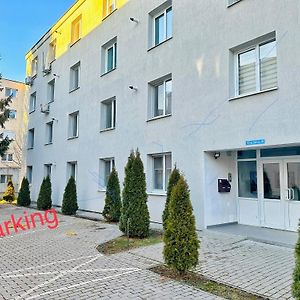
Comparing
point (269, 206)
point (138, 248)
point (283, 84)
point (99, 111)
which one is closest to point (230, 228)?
point (269, 206)

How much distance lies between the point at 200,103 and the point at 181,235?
18.2ft

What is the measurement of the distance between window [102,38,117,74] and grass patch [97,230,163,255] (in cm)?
916

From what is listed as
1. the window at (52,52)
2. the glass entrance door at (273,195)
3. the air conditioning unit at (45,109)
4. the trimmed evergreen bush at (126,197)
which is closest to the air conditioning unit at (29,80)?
the window at (52,52)

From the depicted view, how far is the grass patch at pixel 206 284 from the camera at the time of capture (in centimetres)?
486

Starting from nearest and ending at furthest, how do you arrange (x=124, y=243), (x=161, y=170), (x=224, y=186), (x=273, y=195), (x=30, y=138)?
(x=124, y=243) → (x=273, y=195) → (x=224, y=186) → (x=161, y=170) → (x=30, y=138)

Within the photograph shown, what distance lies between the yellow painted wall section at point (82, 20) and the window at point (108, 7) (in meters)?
0.12

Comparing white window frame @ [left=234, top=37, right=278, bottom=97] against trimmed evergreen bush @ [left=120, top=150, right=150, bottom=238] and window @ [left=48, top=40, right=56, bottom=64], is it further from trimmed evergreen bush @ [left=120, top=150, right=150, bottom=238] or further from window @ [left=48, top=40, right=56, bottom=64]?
window @ [left=48, top=40, right=56, bottom=64]

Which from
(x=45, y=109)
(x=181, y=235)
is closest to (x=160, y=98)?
(x=181, y=235)

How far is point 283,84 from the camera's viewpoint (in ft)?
26.5

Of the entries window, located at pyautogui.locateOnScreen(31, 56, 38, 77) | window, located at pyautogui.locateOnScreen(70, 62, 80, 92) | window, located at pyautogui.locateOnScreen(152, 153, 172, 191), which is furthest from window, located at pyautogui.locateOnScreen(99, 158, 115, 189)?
window, located at pyautogui.locateOnScreen(31, 56, 38, 77)

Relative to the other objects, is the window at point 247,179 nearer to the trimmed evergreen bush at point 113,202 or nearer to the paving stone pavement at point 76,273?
the paving stone pavement at point 76,273

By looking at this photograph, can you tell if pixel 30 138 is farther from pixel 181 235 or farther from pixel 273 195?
pixel 181 235

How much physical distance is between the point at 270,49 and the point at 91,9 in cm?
1211

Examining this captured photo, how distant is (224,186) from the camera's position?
10.4 m
